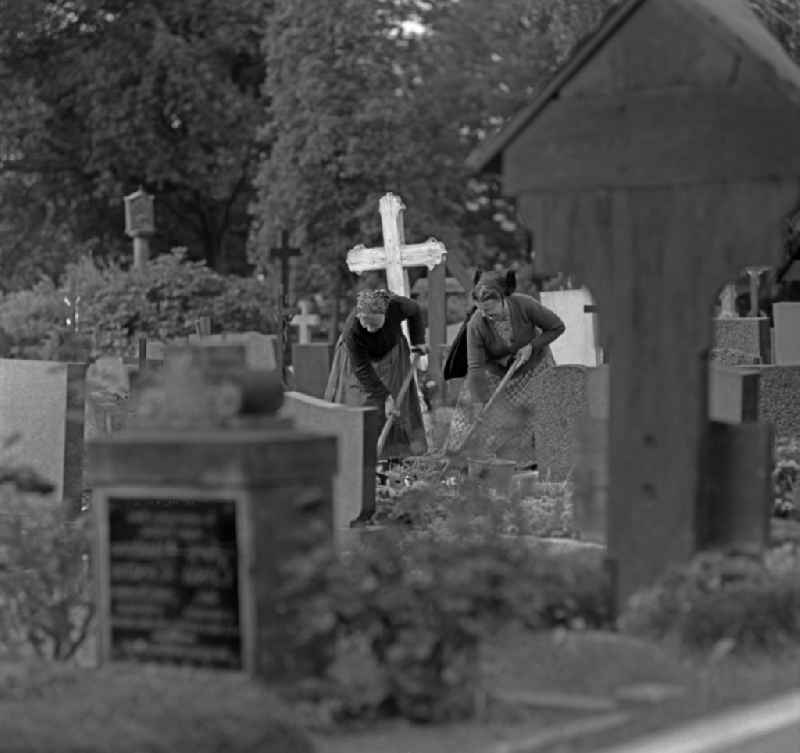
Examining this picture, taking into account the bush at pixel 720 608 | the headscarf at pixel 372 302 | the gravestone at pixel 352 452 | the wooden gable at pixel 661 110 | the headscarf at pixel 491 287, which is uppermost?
the wooden gable at pixel 661 110

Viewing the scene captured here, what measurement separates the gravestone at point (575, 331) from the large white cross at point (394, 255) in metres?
2.17

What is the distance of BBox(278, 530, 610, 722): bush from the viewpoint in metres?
7.48

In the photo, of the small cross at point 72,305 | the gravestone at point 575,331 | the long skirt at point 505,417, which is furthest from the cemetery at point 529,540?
the small cross at point 72,305

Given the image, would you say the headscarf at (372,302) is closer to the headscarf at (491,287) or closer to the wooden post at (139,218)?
the headscarf at (491,287)

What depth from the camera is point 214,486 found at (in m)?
7.64

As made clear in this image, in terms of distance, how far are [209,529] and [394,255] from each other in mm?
14217

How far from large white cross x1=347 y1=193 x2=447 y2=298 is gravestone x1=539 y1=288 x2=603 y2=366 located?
7.13 feet

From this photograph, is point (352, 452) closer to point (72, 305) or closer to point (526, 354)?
point (526, 354)

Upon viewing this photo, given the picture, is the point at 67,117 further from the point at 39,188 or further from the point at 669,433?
the point at 669,433

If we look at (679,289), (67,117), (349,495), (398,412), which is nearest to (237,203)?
(67,117)

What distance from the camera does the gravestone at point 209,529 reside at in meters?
7.63

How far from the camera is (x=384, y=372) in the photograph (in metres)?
17.8

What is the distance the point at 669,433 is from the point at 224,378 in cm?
196

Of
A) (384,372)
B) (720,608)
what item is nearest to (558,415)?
(384,372)
